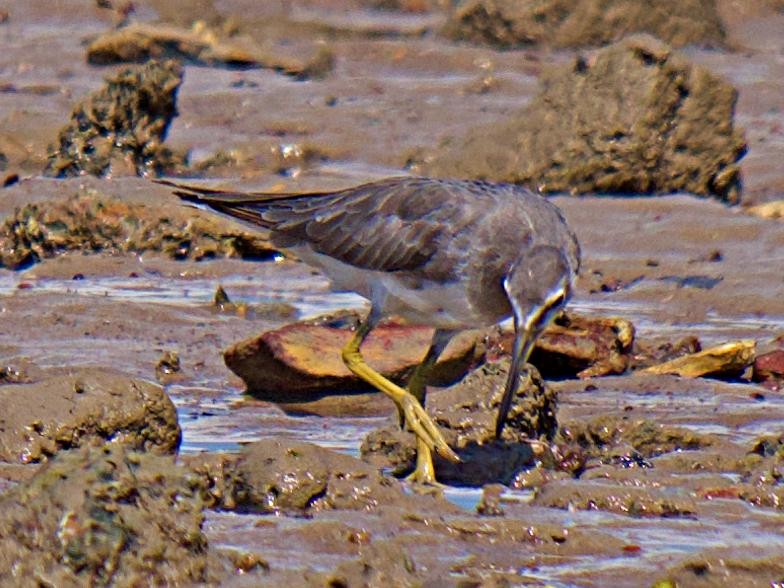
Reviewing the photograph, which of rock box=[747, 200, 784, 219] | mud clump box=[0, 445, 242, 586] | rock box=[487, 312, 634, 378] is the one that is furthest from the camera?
rock box=[747, 200, 784, 219]

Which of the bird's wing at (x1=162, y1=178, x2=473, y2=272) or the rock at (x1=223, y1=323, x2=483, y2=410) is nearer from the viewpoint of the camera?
the bird's wing at (x1=162, y1=178, x2=473, y2=272)

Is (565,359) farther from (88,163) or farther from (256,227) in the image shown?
(88,163)

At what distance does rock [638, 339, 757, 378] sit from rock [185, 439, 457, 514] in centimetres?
249

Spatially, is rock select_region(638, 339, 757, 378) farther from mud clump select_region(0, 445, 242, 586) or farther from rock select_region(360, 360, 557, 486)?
mud clump select_region(0, 445, 242, 586)

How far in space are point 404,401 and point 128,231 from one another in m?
4.06

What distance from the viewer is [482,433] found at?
7395 millimetres

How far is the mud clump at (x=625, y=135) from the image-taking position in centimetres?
1218

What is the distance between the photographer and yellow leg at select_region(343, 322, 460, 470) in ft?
23.2

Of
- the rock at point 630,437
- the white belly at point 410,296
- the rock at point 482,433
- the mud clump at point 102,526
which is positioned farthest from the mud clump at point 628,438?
the mud clump at point 102,526

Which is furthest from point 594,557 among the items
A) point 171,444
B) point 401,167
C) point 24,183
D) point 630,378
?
point 401,167

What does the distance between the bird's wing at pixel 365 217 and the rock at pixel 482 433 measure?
0.61m

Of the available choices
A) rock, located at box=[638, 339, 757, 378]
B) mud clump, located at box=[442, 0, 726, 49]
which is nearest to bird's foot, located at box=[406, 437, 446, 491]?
rock, located at box=[638, 339, 757, 378]

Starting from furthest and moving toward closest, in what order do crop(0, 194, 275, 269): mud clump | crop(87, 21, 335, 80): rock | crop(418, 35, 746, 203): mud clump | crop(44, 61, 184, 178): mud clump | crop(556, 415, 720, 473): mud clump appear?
crop(87, 21, 335, 80): rock
crop(44, 61, 184, 178): mud clump
crop(418, 35, 746, 203): mud clump
crop(0, 194, 275, 269): mud clump
crop(556, 415, 720, 473): mud clump

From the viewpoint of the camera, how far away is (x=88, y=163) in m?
12.6
